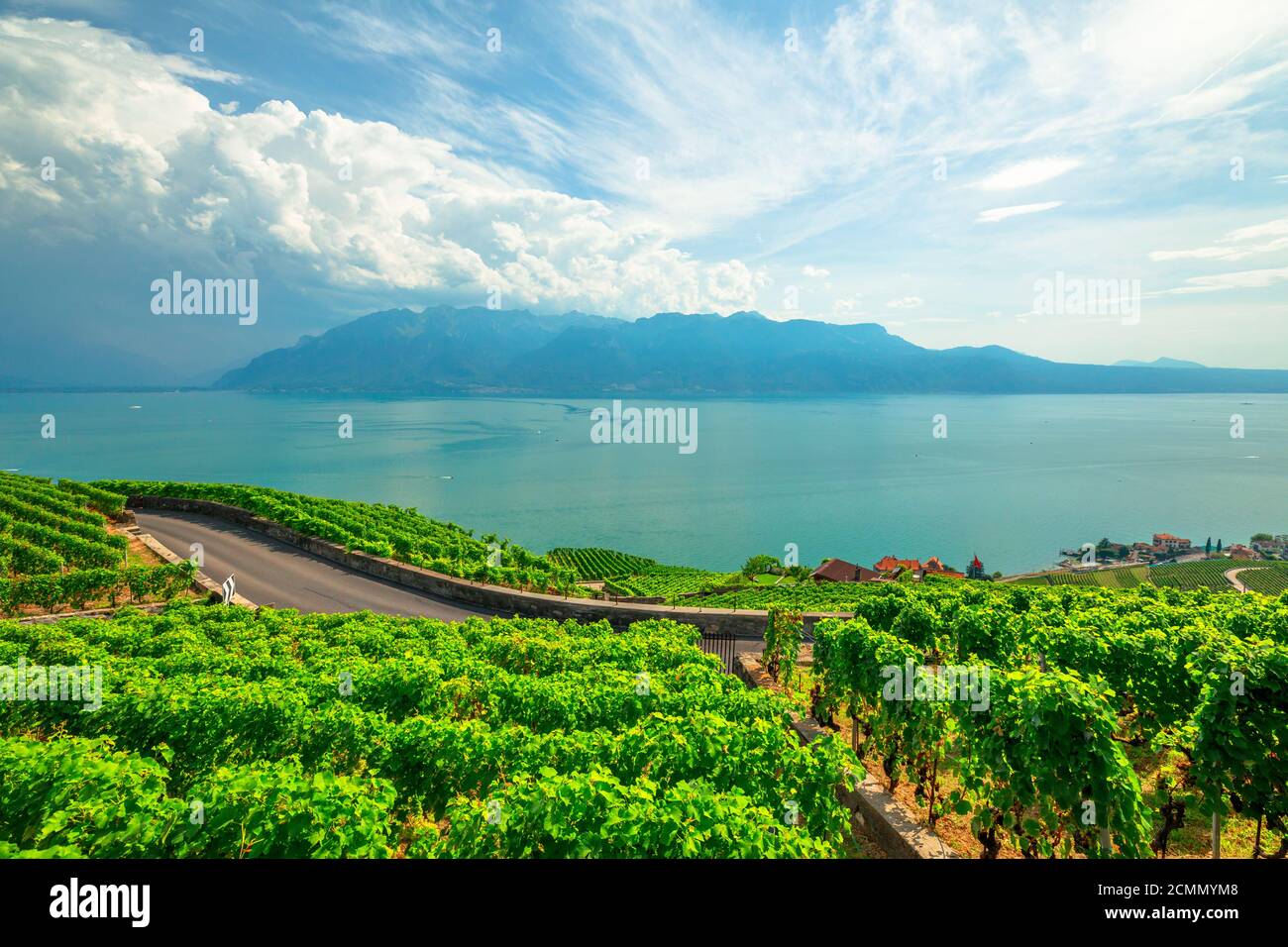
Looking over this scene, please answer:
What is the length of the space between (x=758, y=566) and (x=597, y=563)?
20839 mm

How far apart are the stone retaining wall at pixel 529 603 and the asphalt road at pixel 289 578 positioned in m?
0.54

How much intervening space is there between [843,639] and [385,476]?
479ft

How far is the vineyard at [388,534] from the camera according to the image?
2820 centimetres

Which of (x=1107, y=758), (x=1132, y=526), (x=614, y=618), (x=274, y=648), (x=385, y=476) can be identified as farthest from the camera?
(x=385, y=476)

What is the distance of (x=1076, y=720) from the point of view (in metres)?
7.12

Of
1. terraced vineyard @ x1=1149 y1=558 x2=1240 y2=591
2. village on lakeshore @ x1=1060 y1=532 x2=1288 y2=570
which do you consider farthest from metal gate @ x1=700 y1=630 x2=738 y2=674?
village on lakeshore @ x1=1060 y1=532 x2=1288 y2=570

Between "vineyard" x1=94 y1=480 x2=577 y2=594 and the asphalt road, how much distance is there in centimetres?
168

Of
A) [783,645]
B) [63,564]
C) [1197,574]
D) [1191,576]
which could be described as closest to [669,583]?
[783,645]

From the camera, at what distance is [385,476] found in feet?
463

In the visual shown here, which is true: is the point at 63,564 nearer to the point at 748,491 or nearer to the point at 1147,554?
the point at 748,491

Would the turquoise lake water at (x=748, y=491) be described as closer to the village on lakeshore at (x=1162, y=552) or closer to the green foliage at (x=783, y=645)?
the village on lakeshore at (x=1162, y=552)
